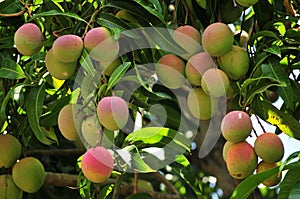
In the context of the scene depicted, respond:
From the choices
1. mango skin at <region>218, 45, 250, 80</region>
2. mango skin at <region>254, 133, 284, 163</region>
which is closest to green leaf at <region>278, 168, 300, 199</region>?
mango skin at <region>254, 133, 284, 163</region>

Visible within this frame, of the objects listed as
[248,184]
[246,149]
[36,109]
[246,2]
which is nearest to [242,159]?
[246,149]

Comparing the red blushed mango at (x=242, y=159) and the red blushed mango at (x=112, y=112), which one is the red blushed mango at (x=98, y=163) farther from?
the red blushed mango at (x=242, y=159)

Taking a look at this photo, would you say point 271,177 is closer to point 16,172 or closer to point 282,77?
point 282,77

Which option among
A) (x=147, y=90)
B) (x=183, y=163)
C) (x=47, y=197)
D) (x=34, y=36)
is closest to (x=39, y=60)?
(x=34, y=36)

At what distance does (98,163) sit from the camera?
40.2 inches

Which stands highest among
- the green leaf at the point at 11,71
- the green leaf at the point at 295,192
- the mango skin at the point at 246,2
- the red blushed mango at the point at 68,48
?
the mango skin at the point at 246,2

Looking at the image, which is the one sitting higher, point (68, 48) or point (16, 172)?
point (68, 48)

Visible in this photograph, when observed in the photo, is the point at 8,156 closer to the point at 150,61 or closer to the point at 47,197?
the point at 150,61

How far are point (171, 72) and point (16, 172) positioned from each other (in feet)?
1.11

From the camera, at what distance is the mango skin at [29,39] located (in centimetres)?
112

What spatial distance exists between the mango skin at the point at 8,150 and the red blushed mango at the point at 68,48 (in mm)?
254

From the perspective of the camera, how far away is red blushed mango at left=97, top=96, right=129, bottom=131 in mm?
996

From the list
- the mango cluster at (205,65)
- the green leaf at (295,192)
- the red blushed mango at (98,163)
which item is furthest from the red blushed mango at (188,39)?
the green leaf at (295,192)

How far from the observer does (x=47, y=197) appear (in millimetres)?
1770
